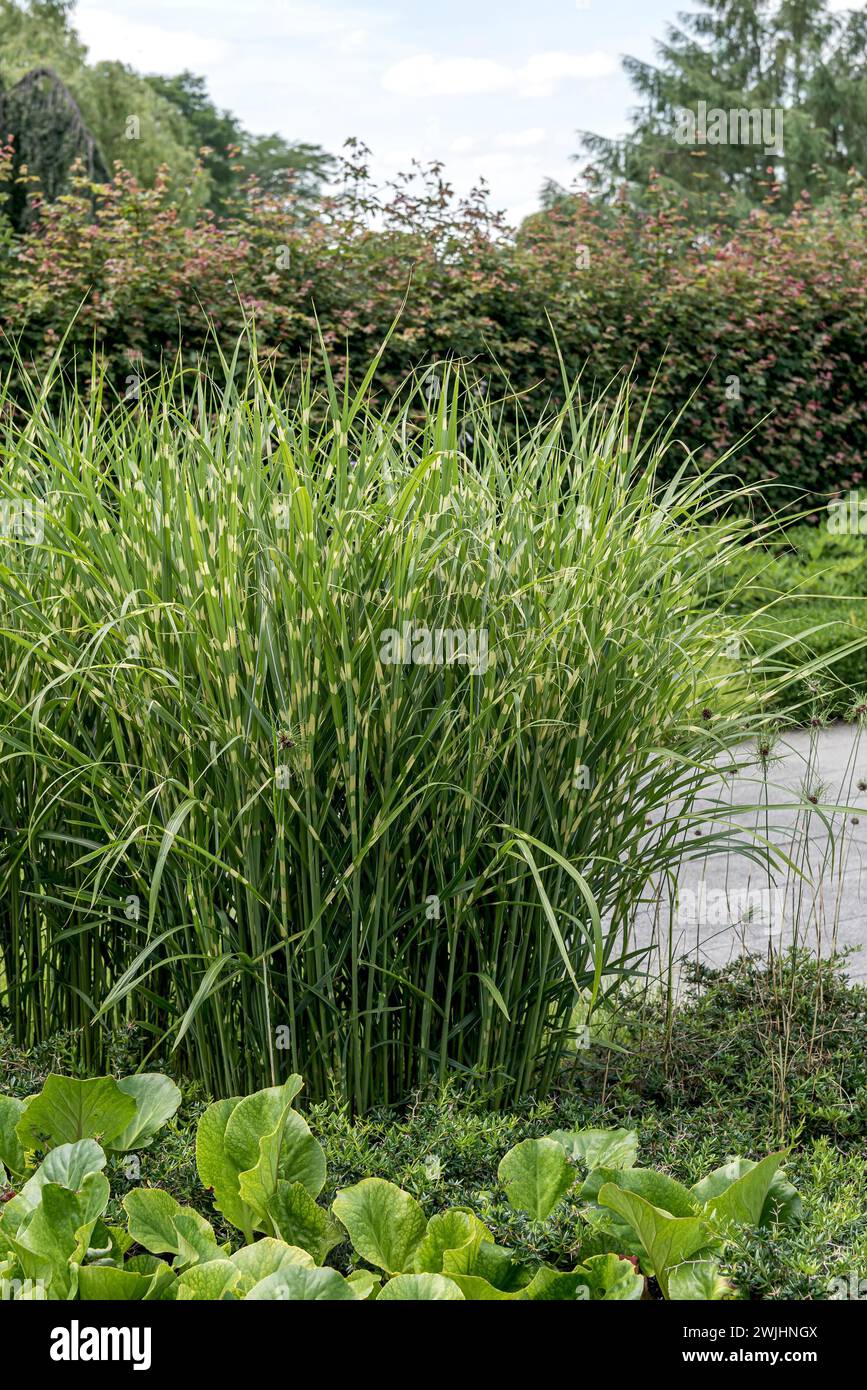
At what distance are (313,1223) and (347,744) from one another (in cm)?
79

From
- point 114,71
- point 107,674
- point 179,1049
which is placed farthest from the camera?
point 114,71

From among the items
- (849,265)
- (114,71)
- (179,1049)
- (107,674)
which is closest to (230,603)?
(107,674)

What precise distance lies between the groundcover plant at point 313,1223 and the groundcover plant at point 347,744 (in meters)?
0.24

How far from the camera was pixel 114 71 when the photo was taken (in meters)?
23.7

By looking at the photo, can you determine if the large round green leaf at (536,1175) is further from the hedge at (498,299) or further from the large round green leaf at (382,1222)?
the hedge at (498,299)

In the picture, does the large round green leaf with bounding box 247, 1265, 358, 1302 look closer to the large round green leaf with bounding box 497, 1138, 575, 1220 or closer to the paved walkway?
the large round green leaf with bounding box 497, 1138, 575, 1220

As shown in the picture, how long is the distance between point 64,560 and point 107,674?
0.41 meters

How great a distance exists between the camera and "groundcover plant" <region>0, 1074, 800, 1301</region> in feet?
5.49

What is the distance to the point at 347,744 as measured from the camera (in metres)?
2.14

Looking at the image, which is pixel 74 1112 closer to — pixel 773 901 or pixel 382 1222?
pixel 382 1222

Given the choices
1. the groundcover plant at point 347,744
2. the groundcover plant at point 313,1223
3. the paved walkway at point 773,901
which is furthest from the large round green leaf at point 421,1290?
the paved walkway at point 773,901

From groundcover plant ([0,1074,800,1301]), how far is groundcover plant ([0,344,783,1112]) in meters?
0.24

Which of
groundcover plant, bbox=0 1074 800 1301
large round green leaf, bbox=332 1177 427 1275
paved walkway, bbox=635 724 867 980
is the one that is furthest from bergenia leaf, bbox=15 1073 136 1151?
paved walkway, bbox=635 724 867 980
